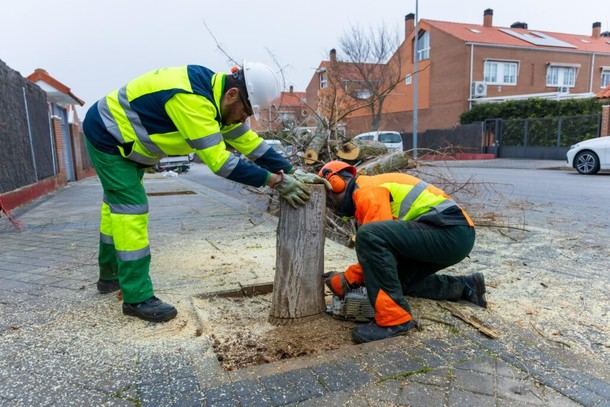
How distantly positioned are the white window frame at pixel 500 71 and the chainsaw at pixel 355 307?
3100 centimetres

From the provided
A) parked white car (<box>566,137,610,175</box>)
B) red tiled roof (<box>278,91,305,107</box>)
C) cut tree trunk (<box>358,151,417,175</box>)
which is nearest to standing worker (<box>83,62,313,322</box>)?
red tiled roof (<box>278,91,305,107</box>)

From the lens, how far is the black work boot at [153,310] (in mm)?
2814

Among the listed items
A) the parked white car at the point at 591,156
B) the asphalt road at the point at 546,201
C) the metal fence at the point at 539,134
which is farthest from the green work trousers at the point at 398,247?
the metal fence at the point at 539,134

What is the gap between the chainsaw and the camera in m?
2.81

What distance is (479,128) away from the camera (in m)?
24.2

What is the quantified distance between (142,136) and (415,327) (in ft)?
6.65

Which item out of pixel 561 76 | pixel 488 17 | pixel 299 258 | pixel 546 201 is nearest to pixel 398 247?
pixel 299 258

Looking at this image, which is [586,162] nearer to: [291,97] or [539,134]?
[539,134]

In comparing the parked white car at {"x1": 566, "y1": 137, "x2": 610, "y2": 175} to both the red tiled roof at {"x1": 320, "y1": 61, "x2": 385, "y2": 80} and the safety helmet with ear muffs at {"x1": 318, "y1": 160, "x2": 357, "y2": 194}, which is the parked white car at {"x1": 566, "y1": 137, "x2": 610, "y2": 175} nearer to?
the safety helmet with ear muffs at {"x1": 318, "y1": 160, "x2": 357, "y2": 194}

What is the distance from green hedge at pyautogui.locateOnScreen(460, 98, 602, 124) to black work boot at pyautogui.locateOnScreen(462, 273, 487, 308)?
20518 mm

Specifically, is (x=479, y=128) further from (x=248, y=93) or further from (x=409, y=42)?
(x=248, y=93)

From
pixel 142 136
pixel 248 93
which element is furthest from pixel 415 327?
pixel 142 136

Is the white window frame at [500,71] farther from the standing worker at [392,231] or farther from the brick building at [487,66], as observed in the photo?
the standing worker at [392,231]

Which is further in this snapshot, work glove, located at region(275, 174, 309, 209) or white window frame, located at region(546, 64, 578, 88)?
white window frame, located at region(546, 64, 578, 88)
